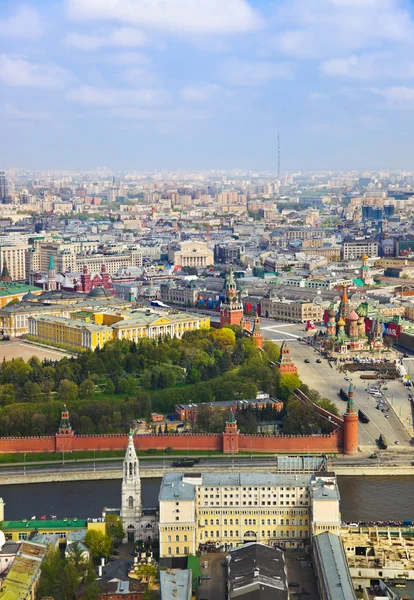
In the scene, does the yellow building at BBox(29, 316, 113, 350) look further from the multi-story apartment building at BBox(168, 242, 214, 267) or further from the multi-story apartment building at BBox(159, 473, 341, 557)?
the multi-story apartment building at BBox(168, 242, 214, 267)

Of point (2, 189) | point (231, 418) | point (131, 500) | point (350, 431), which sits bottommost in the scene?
point (350, 431)

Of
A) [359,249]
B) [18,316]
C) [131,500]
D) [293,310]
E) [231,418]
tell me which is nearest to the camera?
[131,500]

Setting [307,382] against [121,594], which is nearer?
[121,594]

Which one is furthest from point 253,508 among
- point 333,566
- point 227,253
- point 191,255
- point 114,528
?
point 227,253

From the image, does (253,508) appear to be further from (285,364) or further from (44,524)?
(285,364)

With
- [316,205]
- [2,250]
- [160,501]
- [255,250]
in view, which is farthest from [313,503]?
[316,205]

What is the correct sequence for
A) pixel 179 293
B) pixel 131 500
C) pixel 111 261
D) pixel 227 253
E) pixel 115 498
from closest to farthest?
pixel 131 500
pixel 115 498
pixel 179 293
pixel 111 261
pixel 227 253

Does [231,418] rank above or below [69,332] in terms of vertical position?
above

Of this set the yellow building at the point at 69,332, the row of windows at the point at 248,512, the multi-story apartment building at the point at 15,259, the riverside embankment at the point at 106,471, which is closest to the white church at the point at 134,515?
the row of windows at the point at 248,512

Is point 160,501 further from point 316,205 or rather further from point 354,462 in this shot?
point 316,205
